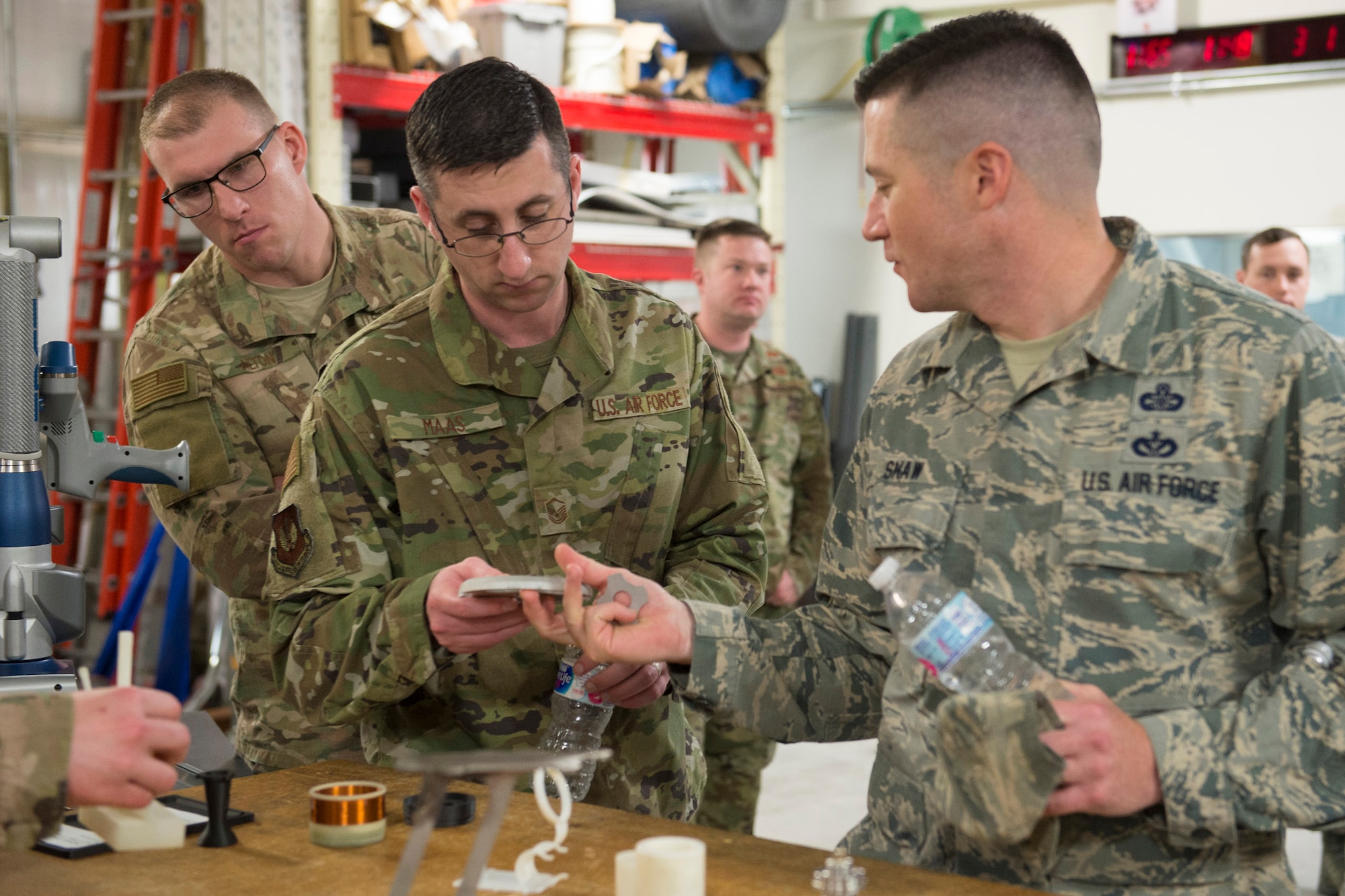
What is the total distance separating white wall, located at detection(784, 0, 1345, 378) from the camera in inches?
256

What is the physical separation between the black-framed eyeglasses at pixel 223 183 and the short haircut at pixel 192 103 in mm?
103

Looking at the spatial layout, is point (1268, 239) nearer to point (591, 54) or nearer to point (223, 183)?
point (591, 54)

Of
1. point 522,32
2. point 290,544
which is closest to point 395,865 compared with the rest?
point 290,544

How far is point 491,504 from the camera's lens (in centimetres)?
218

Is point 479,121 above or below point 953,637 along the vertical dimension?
above

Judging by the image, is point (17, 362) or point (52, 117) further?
point (52, 117)

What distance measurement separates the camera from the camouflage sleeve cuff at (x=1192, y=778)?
1.51 metres

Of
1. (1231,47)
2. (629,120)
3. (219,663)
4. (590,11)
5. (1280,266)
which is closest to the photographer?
(219,663)

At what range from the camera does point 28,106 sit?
573cm

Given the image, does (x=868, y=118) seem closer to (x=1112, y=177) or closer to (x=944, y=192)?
(x=944, y=192)

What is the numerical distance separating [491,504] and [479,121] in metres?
0.62

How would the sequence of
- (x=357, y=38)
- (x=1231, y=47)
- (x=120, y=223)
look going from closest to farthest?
(x=357, y=38) → (x=120, y=223) → (x=1231, y=47)

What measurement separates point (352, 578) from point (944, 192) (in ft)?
3.53

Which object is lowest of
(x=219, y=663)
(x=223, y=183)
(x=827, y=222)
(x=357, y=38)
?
(x=219, y=663)
